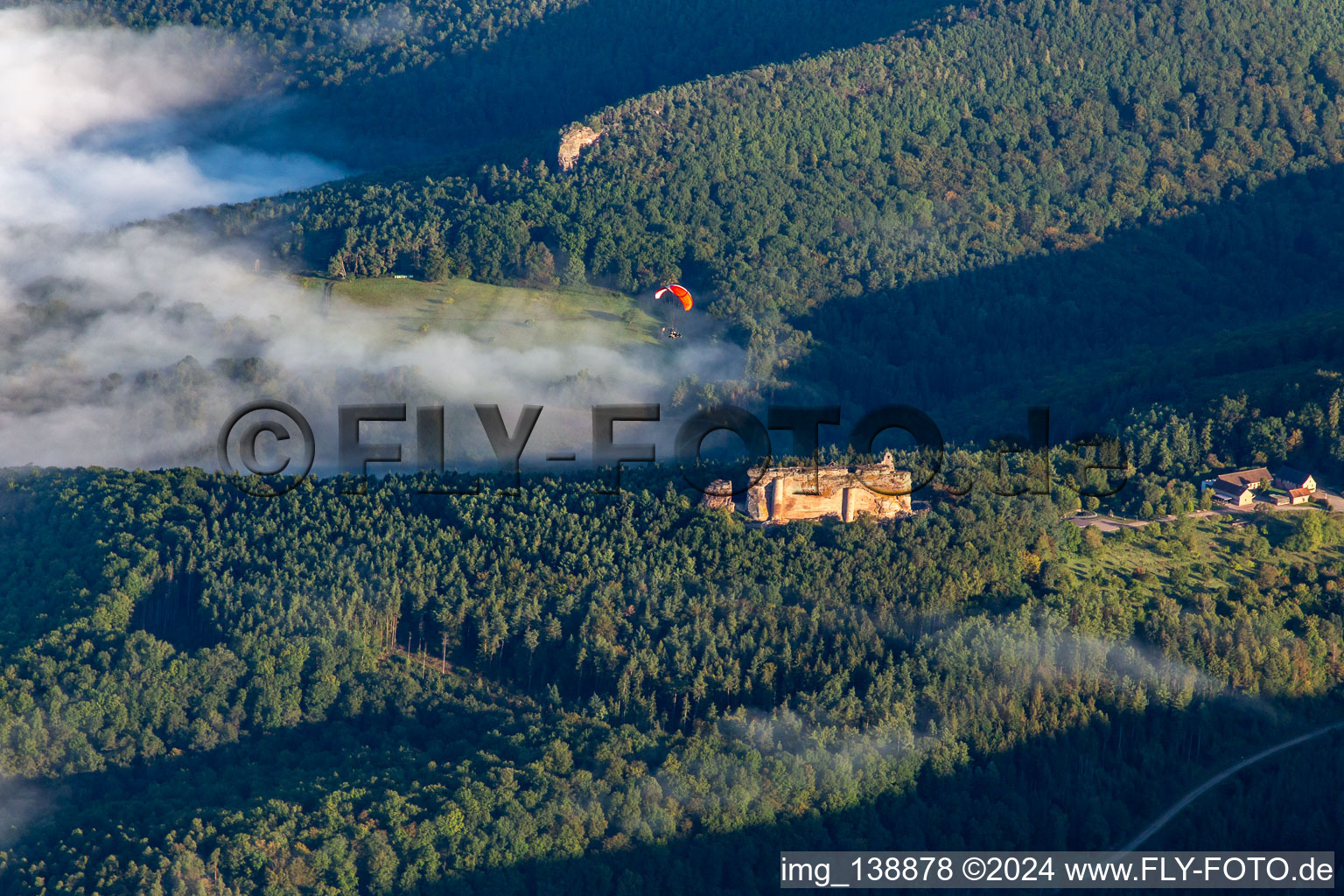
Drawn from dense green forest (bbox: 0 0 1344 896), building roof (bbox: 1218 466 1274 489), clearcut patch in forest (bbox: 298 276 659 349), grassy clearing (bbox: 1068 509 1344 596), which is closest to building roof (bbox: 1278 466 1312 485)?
building roof (bbox: 1218 466 1274 489)

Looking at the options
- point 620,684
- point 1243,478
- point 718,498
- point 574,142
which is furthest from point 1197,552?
point 574,142

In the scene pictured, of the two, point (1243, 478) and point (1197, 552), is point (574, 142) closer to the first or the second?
point (1243, 478)

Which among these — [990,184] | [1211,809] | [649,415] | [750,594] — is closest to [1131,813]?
[1211,809]

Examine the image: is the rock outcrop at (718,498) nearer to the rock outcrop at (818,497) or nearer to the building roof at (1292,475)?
the rock outcrop at (818,497)

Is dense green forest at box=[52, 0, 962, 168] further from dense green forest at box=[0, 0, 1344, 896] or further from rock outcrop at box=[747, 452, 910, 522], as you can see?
rock outcrop at box=[747, 452, 910, 522]

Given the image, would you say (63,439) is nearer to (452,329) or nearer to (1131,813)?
(452,329)

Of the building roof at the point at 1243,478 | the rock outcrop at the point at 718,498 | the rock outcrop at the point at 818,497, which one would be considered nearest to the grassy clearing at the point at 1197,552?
the building roof at the point at 1243,478
